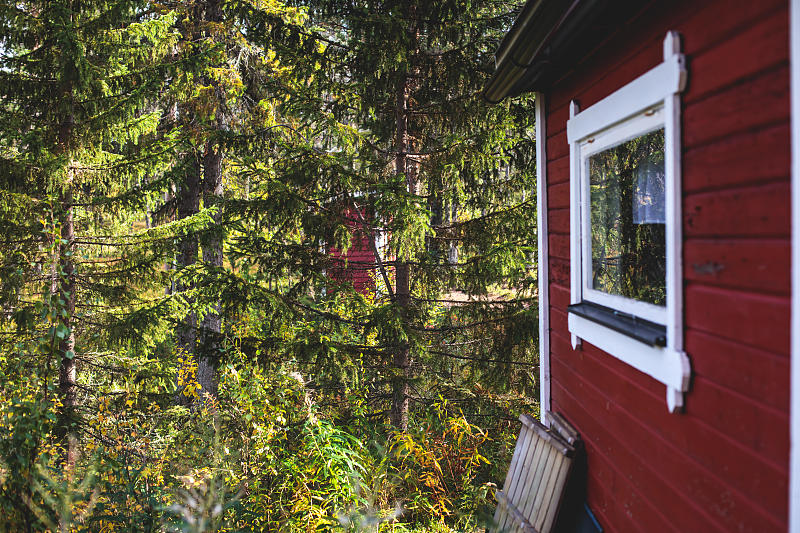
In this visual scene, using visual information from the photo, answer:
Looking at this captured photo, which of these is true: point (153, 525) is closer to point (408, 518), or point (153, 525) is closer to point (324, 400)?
point (408, 518)

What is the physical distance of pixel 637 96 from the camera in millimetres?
2455

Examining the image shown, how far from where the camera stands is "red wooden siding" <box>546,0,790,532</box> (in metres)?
1.65

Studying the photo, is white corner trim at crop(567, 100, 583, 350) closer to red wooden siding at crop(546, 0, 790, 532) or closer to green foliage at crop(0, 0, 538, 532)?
red wooden siding at crop(546, 0, 790, 532)

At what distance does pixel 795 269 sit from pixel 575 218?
180cm

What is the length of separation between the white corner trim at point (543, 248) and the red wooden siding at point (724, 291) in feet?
3.88

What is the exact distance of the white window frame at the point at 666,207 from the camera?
2.16 metres

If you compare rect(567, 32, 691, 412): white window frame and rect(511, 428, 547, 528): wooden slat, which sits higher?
rect(567, 32, 691, 412): white window frame

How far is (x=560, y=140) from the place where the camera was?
3.65 m

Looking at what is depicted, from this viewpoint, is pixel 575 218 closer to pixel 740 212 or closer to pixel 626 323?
pixel 626 323

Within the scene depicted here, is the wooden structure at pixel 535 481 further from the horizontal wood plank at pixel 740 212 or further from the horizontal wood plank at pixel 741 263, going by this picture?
the horizontal wood plank at pixel 740 212

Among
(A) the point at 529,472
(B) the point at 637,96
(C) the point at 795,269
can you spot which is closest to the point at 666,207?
(B) the point at 637,96

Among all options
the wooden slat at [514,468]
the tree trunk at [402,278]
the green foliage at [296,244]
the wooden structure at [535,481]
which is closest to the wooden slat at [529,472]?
the wooden structure at [535,481]

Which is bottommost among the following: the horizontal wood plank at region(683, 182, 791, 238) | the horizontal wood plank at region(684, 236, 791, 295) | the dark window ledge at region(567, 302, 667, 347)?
the dark window ledge at region(567, 302, 667, 347)

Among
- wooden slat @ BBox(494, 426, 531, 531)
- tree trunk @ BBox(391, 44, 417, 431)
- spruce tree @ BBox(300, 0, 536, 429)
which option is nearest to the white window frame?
wooden slat @ BBox(494, 426, 531, 531)
